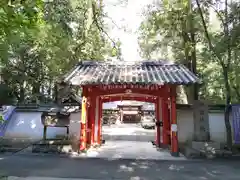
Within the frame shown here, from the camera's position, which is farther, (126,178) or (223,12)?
(223,12)

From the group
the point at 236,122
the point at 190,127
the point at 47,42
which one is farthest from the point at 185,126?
the point at 47,42

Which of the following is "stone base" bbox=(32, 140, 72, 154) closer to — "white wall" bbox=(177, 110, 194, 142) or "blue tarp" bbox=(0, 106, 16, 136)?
"blue tarp" bbox=(0, 106, 16, 136)

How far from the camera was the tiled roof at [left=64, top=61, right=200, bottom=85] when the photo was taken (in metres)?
9.65

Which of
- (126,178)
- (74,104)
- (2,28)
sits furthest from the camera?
(74,104)

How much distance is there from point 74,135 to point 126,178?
616 centimetres

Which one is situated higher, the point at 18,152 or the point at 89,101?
the point at 89,101

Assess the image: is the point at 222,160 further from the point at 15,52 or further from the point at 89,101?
the point at 15,52

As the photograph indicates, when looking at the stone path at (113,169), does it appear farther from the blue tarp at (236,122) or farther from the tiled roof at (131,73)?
the tiled roof at (131,73)

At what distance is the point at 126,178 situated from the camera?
654 centimetres

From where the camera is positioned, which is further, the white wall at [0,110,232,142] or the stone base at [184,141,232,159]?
the white wall at [0,110,232,142]

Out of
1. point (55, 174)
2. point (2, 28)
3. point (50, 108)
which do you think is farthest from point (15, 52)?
point (2, 28)

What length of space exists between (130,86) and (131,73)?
60cm

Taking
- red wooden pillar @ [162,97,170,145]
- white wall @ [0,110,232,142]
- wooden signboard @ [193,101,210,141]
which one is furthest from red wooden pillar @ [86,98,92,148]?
wooden signboard @ [193,101,210,141]

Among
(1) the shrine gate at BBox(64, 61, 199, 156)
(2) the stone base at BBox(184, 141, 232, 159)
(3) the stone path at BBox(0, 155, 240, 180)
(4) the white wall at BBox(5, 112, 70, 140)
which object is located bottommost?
(3) the stone path at BBox(0, 155, 240, 180)
